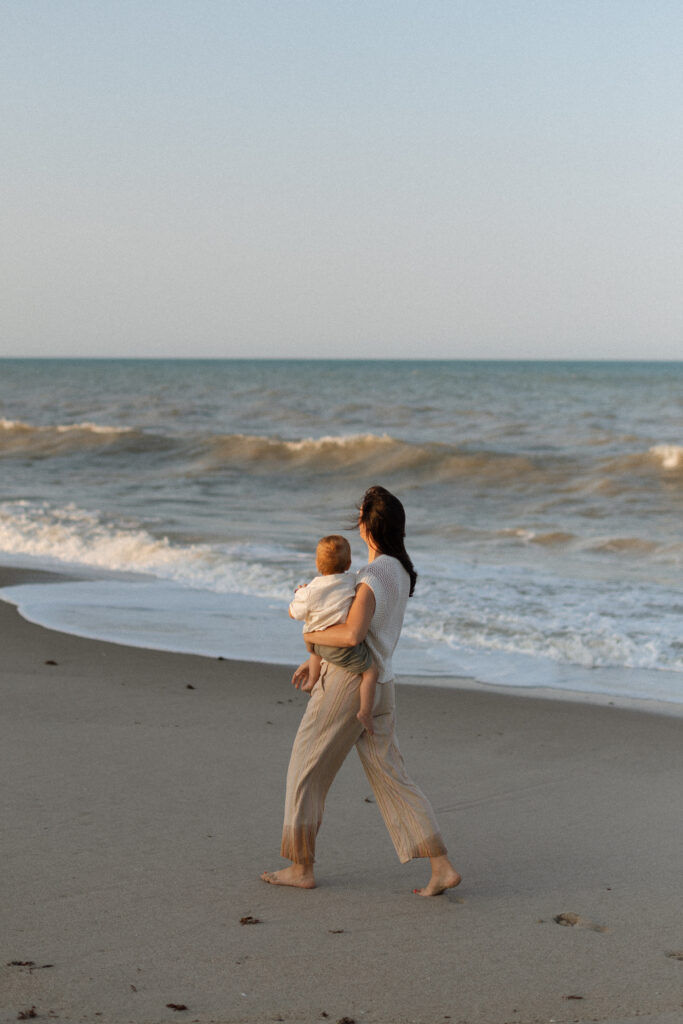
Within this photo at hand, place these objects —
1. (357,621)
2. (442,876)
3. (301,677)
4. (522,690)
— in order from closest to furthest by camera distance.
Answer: (357,621), (442,876), (301,677), (522,690)

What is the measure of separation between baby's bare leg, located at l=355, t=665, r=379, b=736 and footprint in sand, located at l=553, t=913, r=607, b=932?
98 cm

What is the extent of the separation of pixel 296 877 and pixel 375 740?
0.60m

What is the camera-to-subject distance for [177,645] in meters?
8.02

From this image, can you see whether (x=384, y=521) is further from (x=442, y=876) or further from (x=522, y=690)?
(x=522, y=690)

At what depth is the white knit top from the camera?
379 cm

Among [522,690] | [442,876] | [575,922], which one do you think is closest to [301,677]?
[442,876]

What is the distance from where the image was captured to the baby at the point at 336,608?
3795mm

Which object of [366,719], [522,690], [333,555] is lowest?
[522,690]

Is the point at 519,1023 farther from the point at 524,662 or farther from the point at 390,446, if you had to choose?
the point at 390,446

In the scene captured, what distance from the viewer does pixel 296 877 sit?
3949 millimetres

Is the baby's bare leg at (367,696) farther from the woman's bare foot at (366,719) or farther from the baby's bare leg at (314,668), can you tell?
the baby's bare leg at (314,668)

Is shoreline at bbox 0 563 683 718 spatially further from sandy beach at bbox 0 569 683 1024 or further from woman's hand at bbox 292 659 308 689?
woman's hand at bbox 292 659 308 689

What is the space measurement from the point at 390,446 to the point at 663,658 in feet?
62.0

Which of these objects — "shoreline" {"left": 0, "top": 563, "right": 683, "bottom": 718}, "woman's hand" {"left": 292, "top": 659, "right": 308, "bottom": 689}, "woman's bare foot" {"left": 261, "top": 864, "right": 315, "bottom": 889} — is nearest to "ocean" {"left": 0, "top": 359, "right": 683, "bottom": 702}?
"shoreline" {"left": 0, "top": 563, "right": 683, "bottom": 718}
